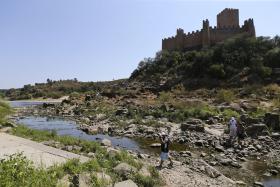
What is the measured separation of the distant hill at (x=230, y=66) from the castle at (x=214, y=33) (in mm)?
8001

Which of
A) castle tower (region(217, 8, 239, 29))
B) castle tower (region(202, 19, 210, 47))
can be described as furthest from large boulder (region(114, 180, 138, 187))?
castle tower (region(217, 8, 239, 29))

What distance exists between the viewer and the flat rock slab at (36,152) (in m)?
10.8

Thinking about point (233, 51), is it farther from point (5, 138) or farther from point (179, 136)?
point (5, 138)

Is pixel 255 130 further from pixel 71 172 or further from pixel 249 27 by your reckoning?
pixel 249 27

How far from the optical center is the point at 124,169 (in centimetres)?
1017

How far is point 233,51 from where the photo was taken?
56438 mm

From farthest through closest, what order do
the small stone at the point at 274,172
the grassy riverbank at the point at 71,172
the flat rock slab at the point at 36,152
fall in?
1. the small stone at the point at 274,172
2. the flat rock slab at the point at 36,152
3. the grassy riverbank at the point at 71,172

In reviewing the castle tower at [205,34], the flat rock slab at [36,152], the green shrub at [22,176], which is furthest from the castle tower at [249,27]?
the green shrub at [22,176]

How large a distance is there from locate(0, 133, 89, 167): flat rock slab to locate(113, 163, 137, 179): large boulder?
121 cm

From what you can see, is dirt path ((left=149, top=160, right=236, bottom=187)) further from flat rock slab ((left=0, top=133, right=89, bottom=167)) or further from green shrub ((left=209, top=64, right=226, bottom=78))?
green shrub ((left=209, top=64, right=226, bottom=78))

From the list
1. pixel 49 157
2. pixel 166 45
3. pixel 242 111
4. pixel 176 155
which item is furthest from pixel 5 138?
pixel 166 45

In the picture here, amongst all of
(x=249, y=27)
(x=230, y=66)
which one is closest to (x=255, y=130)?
(x=230, y=66)

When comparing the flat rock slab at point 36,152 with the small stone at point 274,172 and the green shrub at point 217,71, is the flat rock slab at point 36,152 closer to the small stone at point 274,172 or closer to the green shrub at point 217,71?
the small stone at point 274,172

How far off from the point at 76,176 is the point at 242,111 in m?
23.2
